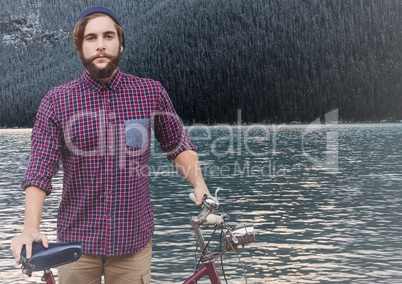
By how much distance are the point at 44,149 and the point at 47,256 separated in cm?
72

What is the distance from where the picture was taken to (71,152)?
4410 mm

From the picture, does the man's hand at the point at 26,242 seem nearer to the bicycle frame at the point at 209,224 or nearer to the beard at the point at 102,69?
the bicycle frame at the point at 209,224

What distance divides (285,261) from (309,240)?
467cm

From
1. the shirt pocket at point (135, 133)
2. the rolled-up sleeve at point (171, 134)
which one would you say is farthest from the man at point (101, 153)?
the rolled-up sleeve at point (171, 134)

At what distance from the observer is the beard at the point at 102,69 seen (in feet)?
14.4

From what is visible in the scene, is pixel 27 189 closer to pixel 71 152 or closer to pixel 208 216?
pixel 71 152

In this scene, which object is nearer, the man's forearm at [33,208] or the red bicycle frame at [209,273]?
the man's forearm at [33,208]

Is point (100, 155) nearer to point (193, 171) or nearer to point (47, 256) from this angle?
point (193, 171)

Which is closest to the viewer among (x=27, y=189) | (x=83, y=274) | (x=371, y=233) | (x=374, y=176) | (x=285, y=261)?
(x=27, y=189)

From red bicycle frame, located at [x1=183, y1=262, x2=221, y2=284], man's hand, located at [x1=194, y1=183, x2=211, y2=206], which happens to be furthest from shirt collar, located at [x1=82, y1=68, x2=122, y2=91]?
red bicycle frame, located at [x1=183, y1=262, x2=221, y2=284]

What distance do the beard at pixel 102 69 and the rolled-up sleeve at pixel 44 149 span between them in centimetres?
27

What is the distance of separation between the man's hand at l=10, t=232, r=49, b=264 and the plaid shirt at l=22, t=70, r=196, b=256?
0.54 metres

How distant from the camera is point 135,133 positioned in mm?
4461

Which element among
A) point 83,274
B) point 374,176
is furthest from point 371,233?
point 374,176
